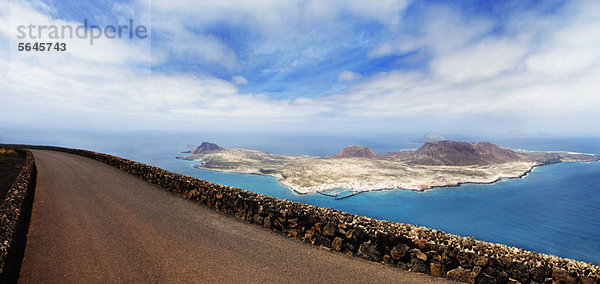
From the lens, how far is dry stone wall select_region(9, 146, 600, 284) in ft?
15.6

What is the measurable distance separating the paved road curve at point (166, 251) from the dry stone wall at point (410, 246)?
1.13 ft

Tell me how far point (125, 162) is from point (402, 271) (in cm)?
2208

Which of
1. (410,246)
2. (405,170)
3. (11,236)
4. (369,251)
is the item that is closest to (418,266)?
(410,246)

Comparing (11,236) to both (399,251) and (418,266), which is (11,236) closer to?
(399,251)

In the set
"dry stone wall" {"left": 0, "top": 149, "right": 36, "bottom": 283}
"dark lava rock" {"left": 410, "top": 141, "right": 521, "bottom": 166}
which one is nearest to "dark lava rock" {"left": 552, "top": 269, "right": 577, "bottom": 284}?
"dry stone wall" {"left": 0, "top": 149, "right": 36, "bottom": 283}

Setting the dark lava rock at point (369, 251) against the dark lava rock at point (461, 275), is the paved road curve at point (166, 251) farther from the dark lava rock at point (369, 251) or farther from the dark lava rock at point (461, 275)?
the dark lava rock at point (461, 275)

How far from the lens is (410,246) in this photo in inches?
231

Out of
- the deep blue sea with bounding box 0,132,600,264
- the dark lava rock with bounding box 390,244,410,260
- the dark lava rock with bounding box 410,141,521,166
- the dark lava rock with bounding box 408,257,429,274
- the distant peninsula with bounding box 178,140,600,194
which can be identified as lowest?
the deep blue sea with bounding box 0,132,600,264

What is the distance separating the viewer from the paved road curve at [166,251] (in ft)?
17.7

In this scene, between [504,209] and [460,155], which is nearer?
[504,209]

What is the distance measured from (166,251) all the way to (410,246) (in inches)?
279

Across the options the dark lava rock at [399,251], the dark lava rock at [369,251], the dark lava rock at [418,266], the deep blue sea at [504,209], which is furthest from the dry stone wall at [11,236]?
the deep blue sea at [504,209]

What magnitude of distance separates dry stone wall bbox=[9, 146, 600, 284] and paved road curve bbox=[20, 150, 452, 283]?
1.13ft

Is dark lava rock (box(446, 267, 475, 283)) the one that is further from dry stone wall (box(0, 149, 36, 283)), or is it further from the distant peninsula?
the distant peninsula
